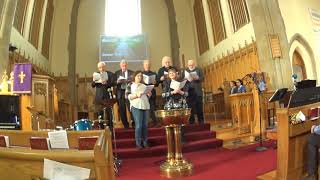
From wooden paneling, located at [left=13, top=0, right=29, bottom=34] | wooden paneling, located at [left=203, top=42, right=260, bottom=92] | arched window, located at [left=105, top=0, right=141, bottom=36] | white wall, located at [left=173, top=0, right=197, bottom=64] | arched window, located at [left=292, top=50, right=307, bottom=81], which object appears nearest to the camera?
wooden paneling, located at [left=13, top=0, right=29, bottom=34]

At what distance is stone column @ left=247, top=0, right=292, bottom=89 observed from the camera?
9.21 meters

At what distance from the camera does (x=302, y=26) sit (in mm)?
10391

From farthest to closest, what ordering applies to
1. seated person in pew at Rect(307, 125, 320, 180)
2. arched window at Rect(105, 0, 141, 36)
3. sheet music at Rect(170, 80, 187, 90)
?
arched window at Rect(105, 0, 141, 36) < sheet music at Rect(170, 80, 187, 90) < seated person in pew at Rect(307, 125, 320, 180)

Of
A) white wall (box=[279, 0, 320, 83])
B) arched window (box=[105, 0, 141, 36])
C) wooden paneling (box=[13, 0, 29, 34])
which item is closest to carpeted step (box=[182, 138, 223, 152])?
white wall (box=[279, 0, 320, 83])

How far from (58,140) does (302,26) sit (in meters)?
10.1

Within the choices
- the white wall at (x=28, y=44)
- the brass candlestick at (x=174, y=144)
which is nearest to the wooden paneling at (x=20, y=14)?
the white wall at (x=28, y=44)

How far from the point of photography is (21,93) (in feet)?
19.4

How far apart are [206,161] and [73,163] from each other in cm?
375

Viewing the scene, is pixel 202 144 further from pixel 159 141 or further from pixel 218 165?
pixel 218 165

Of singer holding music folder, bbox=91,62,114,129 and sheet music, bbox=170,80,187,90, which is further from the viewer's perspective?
singer holding music folder, bbox=91,62,114,129

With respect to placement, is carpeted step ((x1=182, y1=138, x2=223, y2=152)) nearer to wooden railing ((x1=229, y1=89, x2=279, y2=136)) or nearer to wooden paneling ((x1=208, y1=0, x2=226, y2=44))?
wooden railing ((x1=229, y1=89, x2=279, y2=136))

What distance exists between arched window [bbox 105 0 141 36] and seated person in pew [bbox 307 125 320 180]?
12500 mm

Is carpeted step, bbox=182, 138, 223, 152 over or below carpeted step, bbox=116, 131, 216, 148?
below

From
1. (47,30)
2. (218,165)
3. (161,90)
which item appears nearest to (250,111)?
(218,165)
